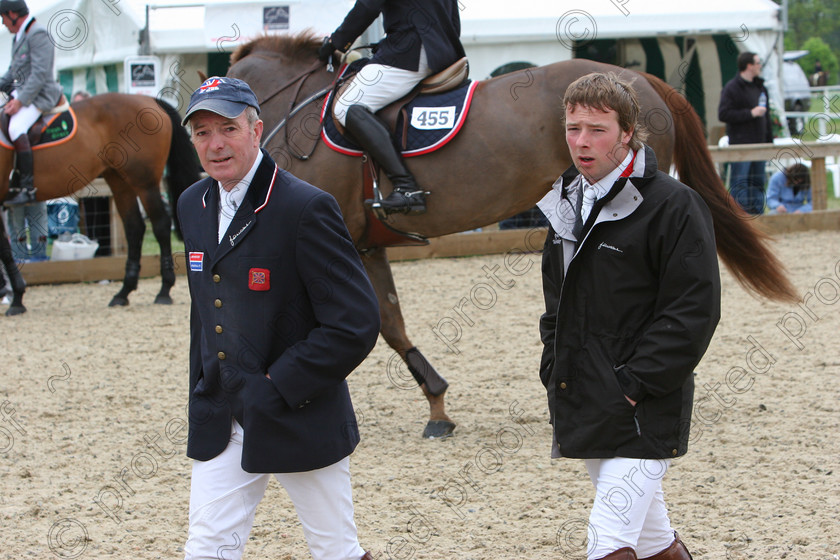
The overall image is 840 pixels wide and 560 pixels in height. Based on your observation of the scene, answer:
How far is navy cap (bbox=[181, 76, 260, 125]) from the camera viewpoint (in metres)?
2.41

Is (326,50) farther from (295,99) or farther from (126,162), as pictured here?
(126,162)

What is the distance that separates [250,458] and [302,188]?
2.38ft

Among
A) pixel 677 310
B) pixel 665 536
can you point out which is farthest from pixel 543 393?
pixel 677 310

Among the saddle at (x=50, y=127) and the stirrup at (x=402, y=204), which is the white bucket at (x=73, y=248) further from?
the stirrup at (x=402, y=204)

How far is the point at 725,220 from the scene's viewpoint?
524 centimetres

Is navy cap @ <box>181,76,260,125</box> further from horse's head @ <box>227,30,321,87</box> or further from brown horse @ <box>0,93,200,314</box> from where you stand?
brown horse @ <box>0,93,200,314</box>

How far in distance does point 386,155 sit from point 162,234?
17.1 feet

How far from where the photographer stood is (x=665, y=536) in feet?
8.97

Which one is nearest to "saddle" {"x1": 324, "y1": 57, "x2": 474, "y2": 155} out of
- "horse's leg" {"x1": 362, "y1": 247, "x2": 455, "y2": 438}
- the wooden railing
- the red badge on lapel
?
"horse's leg" {"x1": 362, "y1": 247, "x2": 455, "y2": 438}

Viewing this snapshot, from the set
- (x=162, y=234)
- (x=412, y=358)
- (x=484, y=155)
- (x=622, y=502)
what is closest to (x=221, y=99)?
(x=622, y=502)

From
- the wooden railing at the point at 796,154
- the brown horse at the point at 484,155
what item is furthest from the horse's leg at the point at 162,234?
the wooden railing at the point at 796,154

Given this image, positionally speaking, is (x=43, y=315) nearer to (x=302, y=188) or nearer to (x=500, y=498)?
(x=500, y=498)

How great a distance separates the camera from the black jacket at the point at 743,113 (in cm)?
1187

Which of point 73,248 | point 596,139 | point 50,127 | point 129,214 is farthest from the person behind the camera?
point 73,248
